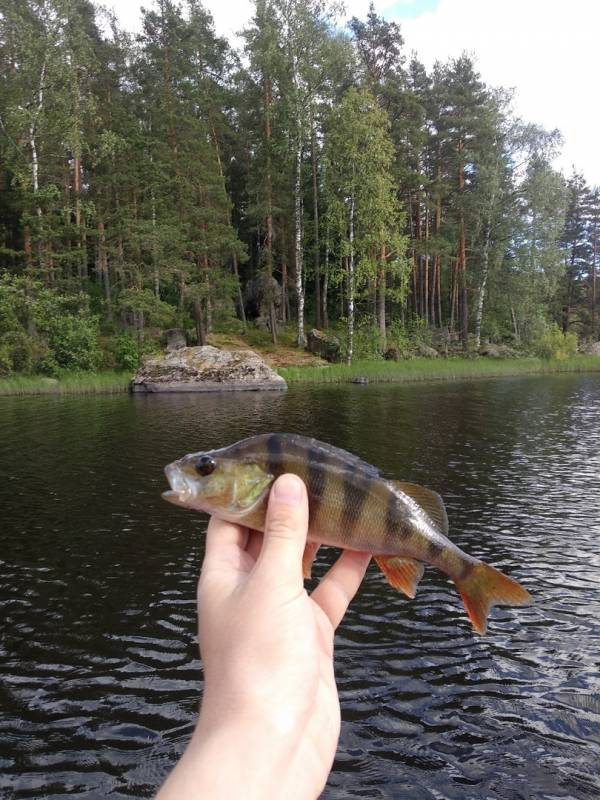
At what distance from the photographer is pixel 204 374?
1432 inches

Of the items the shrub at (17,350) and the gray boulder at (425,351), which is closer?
the shrub at (17,350)

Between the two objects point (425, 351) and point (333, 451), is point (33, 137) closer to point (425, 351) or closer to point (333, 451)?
point (425, 351)

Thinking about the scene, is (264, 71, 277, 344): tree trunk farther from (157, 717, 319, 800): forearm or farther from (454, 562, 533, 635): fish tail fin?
(157, 717, 319, 800): forearm

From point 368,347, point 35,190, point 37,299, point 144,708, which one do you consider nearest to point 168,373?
point 37,299

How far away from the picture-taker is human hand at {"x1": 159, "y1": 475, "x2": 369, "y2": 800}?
5.53 ft

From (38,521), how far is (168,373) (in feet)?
82.3

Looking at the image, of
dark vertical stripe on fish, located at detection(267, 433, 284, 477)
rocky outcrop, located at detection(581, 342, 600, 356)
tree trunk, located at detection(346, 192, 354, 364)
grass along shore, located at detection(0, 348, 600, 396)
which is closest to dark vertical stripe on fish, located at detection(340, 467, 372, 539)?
dark vertical stripe on fish, located at detection(267, 433, 284, 477)

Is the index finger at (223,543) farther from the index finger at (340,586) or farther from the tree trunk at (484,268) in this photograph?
the tree trunk at (484,268)

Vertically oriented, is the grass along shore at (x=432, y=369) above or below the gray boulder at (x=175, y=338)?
below

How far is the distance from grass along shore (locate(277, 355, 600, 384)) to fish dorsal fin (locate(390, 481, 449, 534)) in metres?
36.3

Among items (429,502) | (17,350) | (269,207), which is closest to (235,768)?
(429,502)

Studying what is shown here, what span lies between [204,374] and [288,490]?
113ft

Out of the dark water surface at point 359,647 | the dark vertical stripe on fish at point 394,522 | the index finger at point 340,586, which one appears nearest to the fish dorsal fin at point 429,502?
the dark vertical stripe on fish at point 394,522

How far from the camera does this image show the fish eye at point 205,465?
2.87 m
